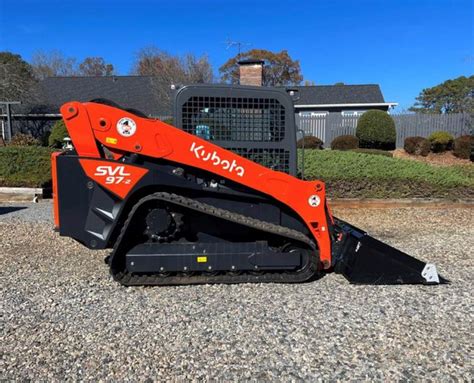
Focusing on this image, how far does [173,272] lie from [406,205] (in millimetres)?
5975

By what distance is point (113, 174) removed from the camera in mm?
3969

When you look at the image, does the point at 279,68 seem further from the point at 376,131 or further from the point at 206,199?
the point at 206,199

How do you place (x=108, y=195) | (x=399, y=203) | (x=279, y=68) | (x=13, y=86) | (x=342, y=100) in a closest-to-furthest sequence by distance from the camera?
(x=108, y=195), (x=399, y=203), (x=13, y=86), (x=342, y=100), (x=279, y=68)

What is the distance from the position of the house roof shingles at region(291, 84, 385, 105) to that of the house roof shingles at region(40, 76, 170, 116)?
31.4 feet

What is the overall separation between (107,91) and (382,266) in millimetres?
26883

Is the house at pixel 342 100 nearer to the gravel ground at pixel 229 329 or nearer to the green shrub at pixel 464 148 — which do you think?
the green shrub at pixel 464 148

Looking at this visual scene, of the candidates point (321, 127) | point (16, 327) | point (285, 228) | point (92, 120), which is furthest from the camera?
point (321, 127)

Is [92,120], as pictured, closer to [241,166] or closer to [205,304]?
[241,166]

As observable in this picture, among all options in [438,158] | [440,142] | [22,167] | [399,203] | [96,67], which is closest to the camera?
[399,203]

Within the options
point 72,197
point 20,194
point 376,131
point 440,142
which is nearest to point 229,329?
point 72,197

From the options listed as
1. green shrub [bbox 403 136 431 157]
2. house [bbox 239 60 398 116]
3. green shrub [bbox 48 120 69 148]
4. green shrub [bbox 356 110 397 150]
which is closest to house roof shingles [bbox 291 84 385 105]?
house [bbox 239 60 398 116]

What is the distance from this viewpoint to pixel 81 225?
4.14 metres

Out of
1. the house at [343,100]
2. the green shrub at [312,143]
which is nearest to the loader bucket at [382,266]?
the green shrub at [312,143]

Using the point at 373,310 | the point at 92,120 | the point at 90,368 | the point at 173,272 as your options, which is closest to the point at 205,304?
the point at 173,272
